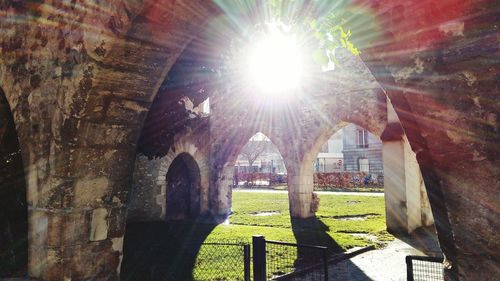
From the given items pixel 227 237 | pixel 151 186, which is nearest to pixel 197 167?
pixel 151 186

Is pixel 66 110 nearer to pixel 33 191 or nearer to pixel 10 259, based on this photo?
pixel 33 191

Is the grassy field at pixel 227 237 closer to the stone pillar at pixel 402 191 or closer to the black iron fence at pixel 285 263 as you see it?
the black iron fence at pixel 285 263

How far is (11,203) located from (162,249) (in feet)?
10.6

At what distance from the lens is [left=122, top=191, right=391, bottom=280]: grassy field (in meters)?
5.64

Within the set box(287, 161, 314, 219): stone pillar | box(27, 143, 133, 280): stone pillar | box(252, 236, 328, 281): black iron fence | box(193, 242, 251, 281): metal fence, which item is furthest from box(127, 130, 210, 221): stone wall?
box(27, 143, 133, 280): stone pillar

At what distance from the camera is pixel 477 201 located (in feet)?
4.49

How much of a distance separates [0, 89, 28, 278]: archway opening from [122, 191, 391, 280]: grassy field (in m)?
1.36

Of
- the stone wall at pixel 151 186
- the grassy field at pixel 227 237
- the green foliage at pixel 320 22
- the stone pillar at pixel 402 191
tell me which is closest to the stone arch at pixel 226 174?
the grassy field at pixel 227 237

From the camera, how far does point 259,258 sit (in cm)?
445

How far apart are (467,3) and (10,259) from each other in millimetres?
5143

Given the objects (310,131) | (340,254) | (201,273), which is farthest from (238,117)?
(201,273)

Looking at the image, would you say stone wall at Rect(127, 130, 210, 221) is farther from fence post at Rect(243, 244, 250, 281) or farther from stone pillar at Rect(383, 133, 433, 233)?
fence post at Rect(243, 244, 250, 281)

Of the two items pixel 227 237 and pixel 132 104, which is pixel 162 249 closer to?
pixel 227 237

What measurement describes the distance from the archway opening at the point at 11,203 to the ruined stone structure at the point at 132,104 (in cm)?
3
